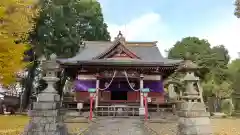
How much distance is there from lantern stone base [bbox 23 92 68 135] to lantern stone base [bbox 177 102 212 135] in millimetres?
4805

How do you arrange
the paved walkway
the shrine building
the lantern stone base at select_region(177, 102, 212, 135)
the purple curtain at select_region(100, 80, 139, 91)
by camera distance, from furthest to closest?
the purple curtain at select_region(100, 80, 139, 91)
the shrine building
the paved walkway
the lantern stone base at select_region(177, 102, 212, 135)

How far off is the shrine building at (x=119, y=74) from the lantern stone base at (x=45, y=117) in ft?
36.0

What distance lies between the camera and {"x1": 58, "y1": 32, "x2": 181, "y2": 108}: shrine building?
20844 millimetres

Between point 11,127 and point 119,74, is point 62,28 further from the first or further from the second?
point 11,127

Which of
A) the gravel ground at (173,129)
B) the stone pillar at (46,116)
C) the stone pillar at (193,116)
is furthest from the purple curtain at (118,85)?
the stone pillar at (46,116)

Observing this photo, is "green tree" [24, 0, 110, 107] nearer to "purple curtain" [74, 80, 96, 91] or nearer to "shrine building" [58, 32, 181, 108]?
"purple curtain" [74, 80, 96, 91]

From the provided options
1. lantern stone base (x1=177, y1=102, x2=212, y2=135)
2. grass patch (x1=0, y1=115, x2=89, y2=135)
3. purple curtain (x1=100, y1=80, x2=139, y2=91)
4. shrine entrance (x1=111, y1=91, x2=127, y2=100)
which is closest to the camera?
lantern stone base (x1=177, y1=102, x2=212, y2=135)

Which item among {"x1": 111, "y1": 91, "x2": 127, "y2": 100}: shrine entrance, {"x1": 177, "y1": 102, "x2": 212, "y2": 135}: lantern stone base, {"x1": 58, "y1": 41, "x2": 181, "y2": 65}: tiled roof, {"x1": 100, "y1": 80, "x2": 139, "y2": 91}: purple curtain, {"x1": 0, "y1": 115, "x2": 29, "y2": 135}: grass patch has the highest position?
{"x1": 58, "y1": 41, "x2": 181, "y2": 65}: tiled roof

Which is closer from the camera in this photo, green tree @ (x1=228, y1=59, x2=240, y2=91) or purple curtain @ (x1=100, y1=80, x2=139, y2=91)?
purple curtain @ (x1=100, y1=80, x2=139, y2=91)

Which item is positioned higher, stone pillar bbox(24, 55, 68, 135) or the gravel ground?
stone pillar bbox(24, 55, 68, 135)

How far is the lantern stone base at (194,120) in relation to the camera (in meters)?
8.92

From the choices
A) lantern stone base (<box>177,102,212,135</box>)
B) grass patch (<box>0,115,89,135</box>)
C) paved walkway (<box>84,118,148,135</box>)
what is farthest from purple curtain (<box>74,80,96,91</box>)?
lantern stone base (<box>177,102,212,135</box>)

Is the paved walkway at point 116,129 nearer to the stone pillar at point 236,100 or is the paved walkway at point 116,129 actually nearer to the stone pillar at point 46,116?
the stone pillar at point 46,116

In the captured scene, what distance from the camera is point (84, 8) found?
33.7m
